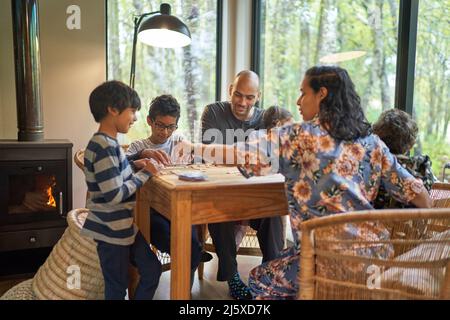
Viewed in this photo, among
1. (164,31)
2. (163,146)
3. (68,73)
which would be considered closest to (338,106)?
(163,146)

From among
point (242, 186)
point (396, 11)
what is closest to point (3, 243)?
point (242, 186)

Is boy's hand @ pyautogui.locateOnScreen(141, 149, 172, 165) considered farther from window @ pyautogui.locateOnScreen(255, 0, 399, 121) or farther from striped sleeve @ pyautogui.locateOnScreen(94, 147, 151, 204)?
window @ pyautogui.locateOnScreen(255, 0, 399, 121)

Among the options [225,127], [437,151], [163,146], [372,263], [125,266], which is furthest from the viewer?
[225,127]

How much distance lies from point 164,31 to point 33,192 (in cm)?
125

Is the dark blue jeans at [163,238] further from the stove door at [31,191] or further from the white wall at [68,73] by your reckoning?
the white wall at [68,73]

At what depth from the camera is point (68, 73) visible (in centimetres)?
298

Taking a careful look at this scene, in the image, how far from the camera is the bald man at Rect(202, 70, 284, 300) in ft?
7.08

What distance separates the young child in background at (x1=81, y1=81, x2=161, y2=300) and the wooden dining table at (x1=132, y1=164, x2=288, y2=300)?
0.13 metres

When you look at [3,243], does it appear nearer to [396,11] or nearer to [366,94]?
[366,94]

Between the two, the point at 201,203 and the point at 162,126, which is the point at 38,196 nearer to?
the point at 162,126

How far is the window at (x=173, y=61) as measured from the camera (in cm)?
325

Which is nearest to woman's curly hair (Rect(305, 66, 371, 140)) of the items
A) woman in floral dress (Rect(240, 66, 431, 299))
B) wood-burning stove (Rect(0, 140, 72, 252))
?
woman in floral dress (Rect(240, 66, 431, 299))

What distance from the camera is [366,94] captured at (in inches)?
102
